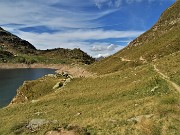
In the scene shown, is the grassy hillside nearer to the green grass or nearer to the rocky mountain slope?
the rocky mountain slope

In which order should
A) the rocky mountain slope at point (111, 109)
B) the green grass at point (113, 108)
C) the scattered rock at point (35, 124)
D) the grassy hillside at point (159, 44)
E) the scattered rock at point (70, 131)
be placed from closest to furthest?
the scattered rock at point (70, 131) → the green grass at point (113, 108) → the rocky mountain slope at point (111, 109) → the scattered rock at point (35, 124) → the grassy hillside at point (159, 44)

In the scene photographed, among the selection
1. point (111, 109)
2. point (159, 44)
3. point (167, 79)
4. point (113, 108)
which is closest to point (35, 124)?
point (111, 109)

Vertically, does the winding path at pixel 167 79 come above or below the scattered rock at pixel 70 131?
above

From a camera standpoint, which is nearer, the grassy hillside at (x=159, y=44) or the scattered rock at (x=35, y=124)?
the scattered rock at (x=35, y=124)

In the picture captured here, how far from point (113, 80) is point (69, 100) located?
43.1 ft

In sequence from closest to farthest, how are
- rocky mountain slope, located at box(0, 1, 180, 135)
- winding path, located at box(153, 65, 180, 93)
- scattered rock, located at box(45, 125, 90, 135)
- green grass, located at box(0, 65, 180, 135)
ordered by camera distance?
scattered rock, located at box(45, 125, 90, 135) → green grass, located at box(0, 65, 180, 135) → rocky mountain slope, located at box(0, 1, 180, 135) → winding path, located at box(153, 65, 180, 93)

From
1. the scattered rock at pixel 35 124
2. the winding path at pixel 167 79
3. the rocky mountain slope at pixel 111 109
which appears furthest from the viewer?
the winding path at pixel 167 79

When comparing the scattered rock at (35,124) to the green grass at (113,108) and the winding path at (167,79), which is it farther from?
the winding path at (167,79)

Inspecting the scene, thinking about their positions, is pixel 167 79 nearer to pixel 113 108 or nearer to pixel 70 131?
pixel 113 108

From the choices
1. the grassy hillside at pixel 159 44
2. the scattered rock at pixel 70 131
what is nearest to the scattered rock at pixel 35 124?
the scattered rock at pixel 70 131

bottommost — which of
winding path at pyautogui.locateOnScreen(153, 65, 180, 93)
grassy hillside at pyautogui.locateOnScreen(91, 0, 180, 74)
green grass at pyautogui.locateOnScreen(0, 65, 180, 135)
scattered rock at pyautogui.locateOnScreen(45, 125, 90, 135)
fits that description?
scattered rock at pyautogui.locateOnScreen(45, 125, 90, 135)

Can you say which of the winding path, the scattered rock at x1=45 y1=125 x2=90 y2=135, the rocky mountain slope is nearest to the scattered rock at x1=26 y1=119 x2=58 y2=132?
the rocky mountain slope

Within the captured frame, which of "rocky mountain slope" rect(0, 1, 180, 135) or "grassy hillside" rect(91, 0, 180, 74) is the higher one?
"grassy hillside" rect(91, 0, 180, 74)

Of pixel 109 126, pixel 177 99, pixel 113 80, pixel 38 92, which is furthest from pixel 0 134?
pixel 38 92
